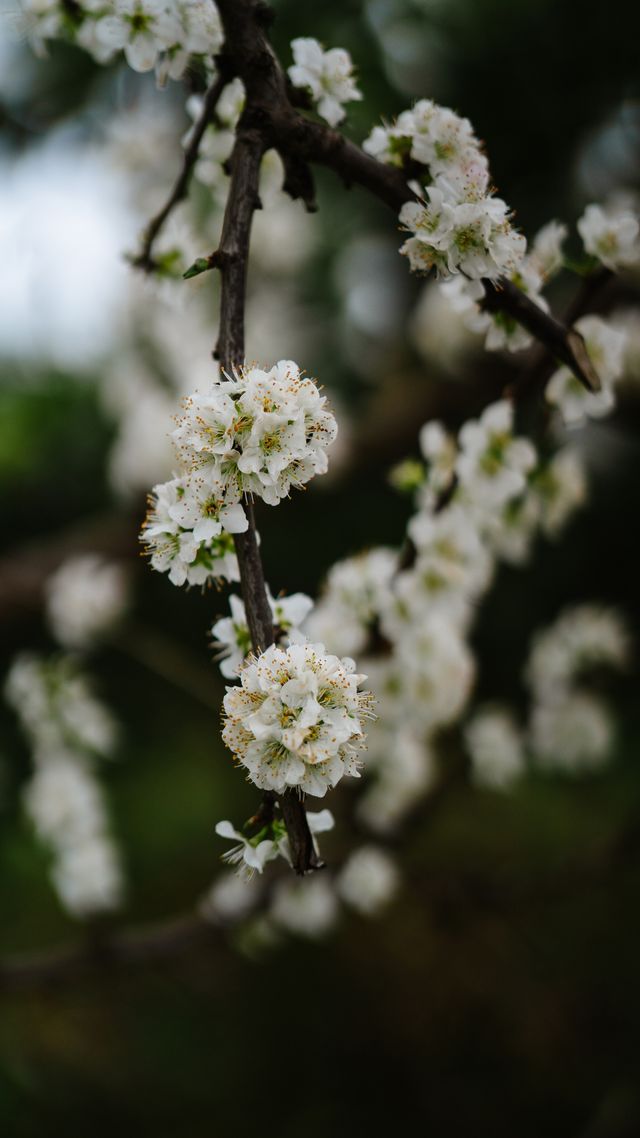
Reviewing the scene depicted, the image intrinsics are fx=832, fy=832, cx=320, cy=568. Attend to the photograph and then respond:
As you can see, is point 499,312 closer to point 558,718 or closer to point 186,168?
point 186,168

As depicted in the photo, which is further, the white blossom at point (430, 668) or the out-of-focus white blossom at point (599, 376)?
the white blossom at point (430, 668)

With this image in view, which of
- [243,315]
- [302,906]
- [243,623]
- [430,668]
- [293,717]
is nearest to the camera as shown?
[293,717]

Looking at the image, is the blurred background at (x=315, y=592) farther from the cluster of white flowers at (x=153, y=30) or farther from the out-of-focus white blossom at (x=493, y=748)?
the cluster of white flowers at (x=153, y=30)

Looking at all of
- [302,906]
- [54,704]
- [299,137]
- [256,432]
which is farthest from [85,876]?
[299,137]

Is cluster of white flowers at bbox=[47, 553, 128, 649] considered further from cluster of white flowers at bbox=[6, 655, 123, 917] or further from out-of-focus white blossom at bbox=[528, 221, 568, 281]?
out-of-focus white blossom at bbox=[528, 221, 568, 281]

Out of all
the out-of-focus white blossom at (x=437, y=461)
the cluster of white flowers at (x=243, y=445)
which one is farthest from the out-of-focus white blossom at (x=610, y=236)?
the cluster of white flowers at (x=243, y=445)

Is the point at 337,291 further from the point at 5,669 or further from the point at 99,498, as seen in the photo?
the point at 5,669

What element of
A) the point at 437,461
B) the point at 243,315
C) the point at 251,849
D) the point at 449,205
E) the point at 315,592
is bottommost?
the point at 251,849
